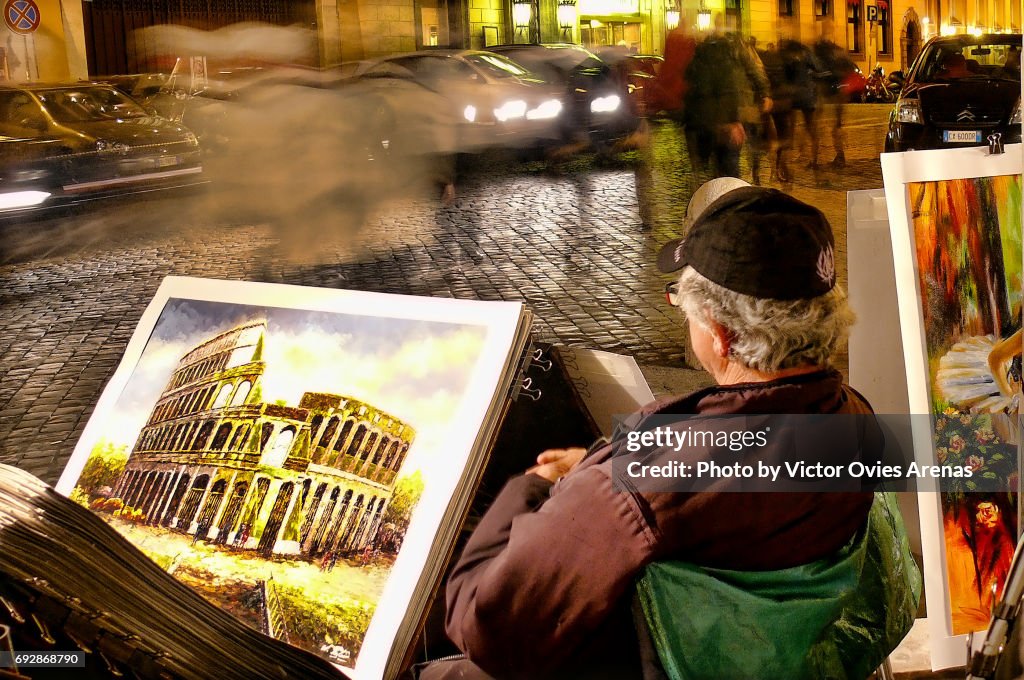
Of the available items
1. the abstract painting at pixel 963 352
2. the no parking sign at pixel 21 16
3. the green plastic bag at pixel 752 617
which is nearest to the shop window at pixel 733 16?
the abstract painting at pixel 963 352

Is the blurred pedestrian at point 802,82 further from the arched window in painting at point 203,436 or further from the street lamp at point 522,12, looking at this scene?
the arched window in painting at point 203,436

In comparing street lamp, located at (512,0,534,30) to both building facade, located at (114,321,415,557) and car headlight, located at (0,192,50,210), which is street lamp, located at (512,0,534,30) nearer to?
car headlight, located at (0,192,50,210)

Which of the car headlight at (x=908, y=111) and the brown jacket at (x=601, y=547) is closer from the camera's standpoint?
the brown jacket at (x=601, y=547)

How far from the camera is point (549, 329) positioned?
3.46 metres

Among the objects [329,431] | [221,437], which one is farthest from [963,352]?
[221,437]

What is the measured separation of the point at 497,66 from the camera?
2.92 meters

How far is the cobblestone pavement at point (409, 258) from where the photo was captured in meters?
2.95

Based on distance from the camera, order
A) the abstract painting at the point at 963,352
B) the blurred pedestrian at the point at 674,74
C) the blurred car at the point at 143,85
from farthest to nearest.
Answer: the blurred pedestrian at the point at 674,74, the blurred car at the point at 143,85, the abstract painting at the point at 963,352

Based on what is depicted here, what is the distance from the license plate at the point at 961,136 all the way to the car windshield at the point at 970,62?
145 millimetres

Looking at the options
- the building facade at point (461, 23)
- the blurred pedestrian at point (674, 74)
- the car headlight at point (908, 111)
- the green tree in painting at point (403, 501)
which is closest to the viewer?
the green tree in painting at point (403, 501)

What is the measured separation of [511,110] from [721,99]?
0.67 metres

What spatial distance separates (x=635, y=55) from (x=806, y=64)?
578 millimetres

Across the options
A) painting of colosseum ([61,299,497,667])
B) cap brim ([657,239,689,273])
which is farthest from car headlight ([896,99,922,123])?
painting of colosseum ([61,299,497,667])

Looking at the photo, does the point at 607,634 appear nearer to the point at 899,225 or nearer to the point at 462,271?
the point at 899,225
